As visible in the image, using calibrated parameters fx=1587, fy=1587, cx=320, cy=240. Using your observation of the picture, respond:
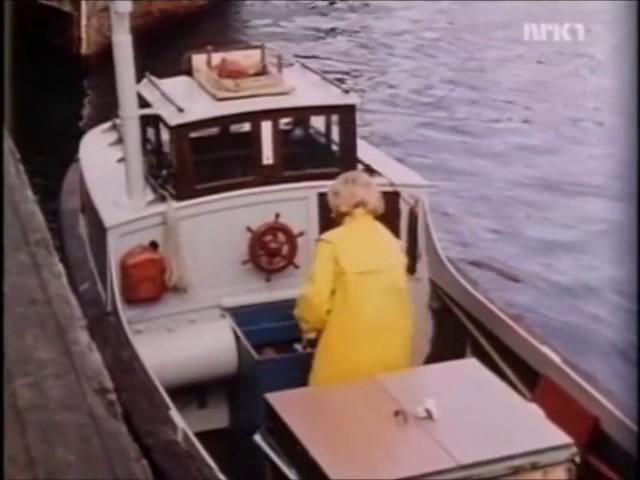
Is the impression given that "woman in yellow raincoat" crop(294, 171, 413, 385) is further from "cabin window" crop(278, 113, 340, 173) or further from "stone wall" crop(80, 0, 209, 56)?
"stone wall" crop(80, 0, 209, 56)

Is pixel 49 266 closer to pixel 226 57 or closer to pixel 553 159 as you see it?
pixel 226 57

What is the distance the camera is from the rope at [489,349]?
6.45 ft

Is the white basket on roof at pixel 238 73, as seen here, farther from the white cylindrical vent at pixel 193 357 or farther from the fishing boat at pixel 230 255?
the white cylindrical vent at pixel 193 357

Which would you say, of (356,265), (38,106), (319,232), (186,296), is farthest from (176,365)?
(38,106)

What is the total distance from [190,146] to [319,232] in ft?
0.74

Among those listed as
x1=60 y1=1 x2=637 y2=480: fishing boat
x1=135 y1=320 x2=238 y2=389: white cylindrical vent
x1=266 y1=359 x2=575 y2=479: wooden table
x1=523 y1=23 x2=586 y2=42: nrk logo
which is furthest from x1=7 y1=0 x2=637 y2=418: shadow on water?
x1=135 y1=320 x2=238 y2=389: white cylindrical vent

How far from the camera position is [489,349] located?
206 cm

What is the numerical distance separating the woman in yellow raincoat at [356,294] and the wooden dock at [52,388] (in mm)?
246

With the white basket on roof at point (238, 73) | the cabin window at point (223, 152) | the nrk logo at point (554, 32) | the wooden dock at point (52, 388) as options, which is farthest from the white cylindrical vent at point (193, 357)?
the nrk logo at point (554, 32)

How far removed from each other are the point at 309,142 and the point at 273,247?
0.51 ft

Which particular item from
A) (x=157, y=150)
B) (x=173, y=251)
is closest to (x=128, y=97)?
(x=157, y=150)

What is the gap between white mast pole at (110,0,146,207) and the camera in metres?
2.01

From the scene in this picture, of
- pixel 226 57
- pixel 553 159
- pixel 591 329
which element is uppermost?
pixel 226 57

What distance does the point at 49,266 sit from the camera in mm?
2088
